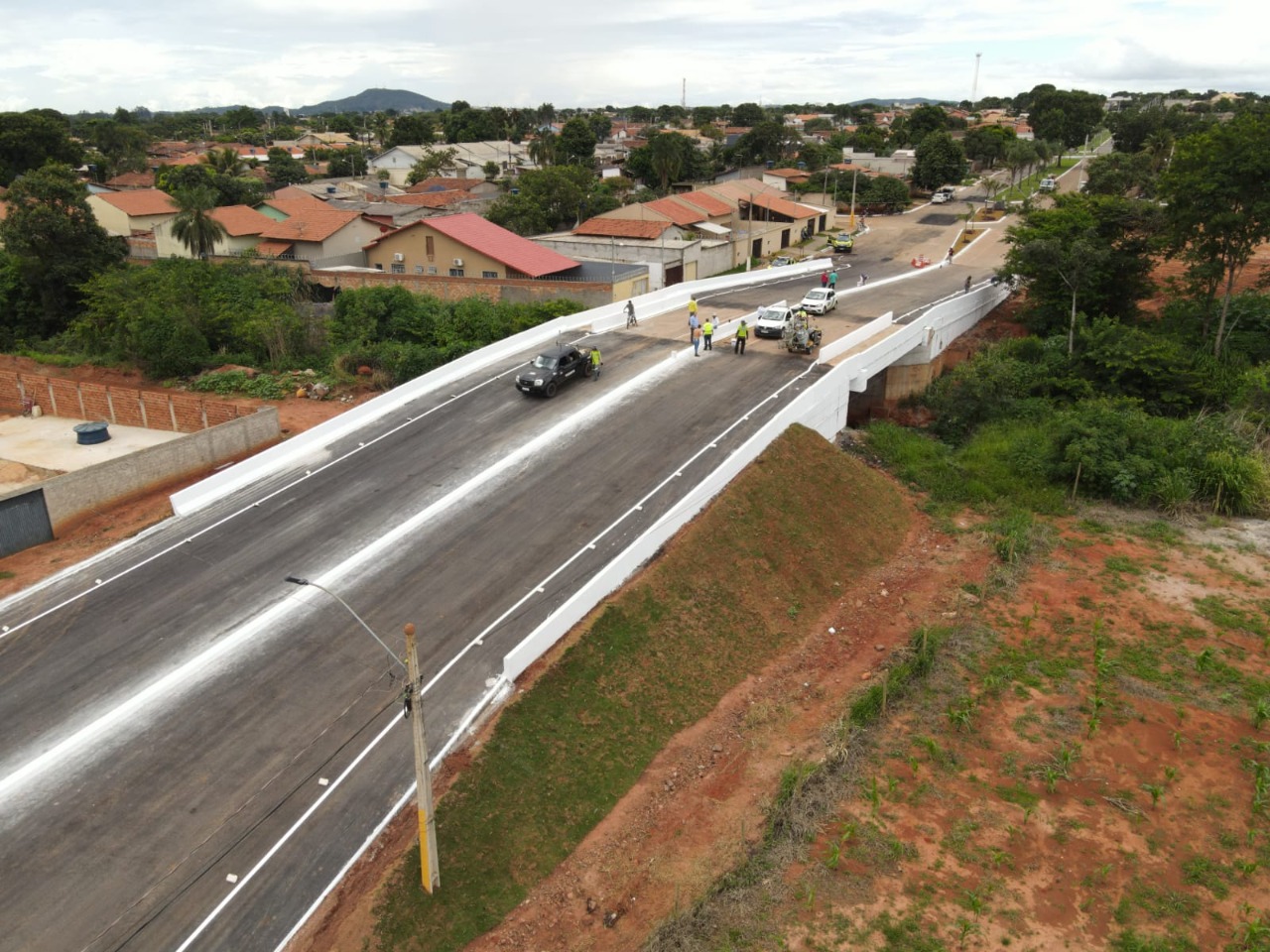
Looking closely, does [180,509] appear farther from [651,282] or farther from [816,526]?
[651,282]

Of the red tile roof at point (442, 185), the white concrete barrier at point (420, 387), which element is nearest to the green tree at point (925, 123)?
the red tile roof at point (442, 185)

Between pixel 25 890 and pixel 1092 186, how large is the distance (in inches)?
3270

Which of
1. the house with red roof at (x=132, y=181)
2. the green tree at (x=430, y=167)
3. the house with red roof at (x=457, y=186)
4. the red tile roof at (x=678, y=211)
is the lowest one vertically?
the red tile roof at (x=678, y=211)

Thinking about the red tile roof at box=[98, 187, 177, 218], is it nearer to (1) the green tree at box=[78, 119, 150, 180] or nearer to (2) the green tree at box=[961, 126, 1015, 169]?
(1) the green tree at box=[78, 119, 150, 180]

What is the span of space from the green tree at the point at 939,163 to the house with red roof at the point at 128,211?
276 feet

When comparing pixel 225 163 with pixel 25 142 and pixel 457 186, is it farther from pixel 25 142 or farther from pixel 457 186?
pixel 457 186

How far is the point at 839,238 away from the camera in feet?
235

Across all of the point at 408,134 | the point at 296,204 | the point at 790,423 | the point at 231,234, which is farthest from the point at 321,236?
the point at 408,134

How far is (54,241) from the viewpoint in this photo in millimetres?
48688

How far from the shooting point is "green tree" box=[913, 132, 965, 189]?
105 metres

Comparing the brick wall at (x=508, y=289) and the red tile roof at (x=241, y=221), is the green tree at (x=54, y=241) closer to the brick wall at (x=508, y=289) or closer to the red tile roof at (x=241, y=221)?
the red tile roof at (x=241, y=221)

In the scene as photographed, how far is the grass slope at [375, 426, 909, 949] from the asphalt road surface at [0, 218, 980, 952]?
1.34 meters

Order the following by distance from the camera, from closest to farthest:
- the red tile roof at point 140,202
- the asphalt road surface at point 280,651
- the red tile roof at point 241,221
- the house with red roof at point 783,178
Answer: the asphalt road surface at point 280,651
the red tile roof at point 241,221
the red tile roof at point 140,202
the house with red roof at point 783,178

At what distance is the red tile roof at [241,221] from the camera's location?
6184 centimetres
